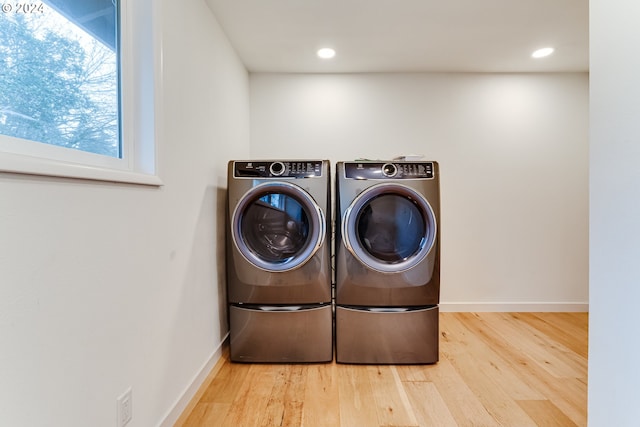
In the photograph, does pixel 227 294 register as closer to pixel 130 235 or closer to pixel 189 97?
pixel 130 235

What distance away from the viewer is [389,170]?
1684mm

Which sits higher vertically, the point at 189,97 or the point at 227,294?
the point at 189,97

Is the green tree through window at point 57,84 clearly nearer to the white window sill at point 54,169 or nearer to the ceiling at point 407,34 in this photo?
the white window sill at point 54,169

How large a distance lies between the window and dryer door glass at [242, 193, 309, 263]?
0.68 meters

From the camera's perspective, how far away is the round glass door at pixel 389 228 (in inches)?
65.4

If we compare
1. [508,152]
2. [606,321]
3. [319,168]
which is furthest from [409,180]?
[508,152]

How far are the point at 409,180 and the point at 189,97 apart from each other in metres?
1.22

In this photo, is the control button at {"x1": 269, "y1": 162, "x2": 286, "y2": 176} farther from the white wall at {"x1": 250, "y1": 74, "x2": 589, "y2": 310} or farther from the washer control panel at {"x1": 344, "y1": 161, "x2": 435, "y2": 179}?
the white wall at {"x1": 250, "y1": 74, "x2": 589, "y2": 310}

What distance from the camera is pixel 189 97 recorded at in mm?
1443

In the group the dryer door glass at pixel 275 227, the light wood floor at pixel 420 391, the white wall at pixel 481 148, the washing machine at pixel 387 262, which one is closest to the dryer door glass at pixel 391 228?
the washing machine at pixel 387 262

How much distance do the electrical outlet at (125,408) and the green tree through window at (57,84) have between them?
0.78 metres

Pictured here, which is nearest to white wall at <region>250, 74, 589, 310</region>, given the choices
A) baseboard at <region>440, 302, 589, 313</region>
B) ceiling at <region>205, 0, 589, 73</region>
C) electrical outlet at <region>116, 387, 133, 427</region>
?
baseboard at <region>440, 302, 589, 313</region>

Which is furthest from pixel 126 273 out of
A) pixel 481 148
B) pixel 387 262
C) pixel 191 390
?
pixel 481 148

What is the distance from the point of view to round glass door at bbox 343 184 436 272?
1.66m
